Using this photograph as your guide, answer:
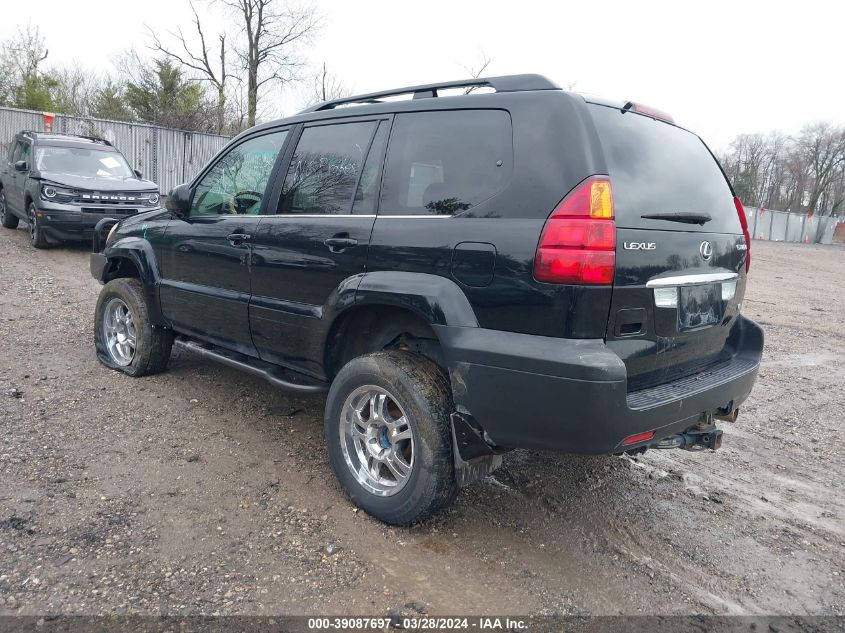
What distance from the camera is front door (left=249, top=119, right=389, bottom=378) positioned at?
3.21 m

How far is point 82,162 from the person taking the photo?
10.9 meters

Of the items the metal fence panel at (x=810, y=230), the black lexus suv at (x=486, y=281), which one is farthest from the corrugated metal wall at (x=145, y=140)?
the metal fence panel at (x=810, y=230)

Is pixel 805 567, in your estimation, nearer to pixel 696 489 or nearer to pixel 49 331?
pixel 696 489

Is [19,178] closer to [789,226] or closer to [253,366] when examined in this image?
[253,366]

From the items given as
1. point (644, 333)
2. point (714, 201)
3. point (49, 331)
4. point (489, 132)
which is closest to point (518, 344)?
point (644, 333)

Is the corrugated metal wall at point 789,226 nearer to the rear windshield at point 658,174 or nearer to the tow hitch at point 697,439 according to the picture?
the rear windshield at point 658,174

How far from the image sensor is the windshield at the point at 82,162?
10.5m

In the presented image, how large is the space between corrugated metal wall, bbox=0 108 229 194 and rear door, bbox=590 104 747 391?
16.9 m

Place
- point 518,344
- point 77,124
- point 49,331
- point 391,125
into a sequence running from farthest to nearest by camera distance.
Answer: point 77,124 < point 49,331 < point 391,125 < point 518,344

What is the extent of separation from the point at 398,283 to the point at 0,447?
2589 mm

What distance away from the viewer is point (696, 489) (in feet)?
12.0

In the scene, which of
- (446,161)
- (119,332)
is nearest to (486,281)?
(446,161)

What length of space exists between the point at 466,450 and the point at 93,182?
385 inches

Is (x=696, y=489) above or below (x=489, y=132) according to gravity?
below
